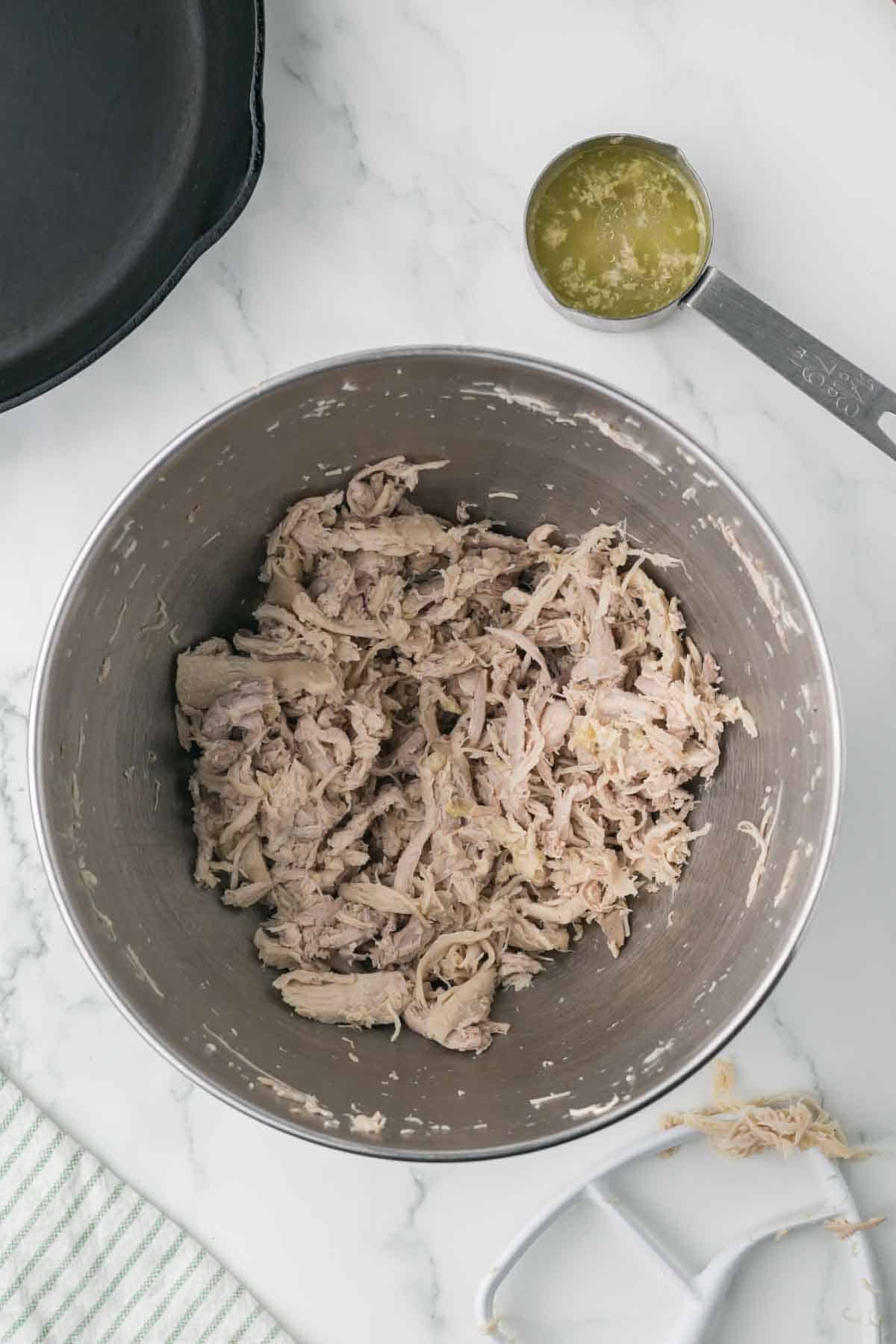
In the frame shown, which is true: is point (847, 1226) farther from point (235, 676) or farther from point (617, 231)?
point (617, 231)

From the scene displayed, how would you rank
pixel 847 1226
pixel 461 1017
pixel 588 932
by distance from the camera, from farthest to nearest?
pixel 847 1226 → pixel 588 932 → pixel 461 1017

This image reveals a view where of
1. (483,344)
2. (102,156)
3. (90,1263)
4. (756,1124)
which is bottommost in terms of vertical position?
(90,1263)

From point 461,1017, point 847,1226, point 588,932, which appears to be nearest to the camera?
point 461,1017

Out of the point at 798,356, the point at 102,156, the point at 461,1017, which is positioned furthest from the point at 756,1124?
the point at 102,156

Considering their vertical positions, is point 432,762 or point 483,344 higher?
point 483,344

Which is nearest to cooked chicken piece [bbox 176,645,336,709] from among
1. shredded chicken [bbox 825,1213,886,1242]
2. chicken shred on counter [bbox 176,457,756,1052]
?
chicken shred on counter [bbox 176,457,756,1052]

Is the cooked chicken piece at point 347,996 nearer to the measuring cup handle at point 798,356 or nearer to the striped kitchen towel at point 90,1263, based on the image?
the striped kitchen towel at point 90,1263

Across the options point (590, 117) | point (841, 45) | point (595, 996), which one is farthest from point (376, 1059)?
point (841, 45)

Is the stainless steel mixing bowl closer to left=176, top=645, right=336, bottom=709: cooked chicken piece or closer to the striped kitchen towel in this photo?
left=176, top=645, right=336, bottom=709: cooked chicken piece
